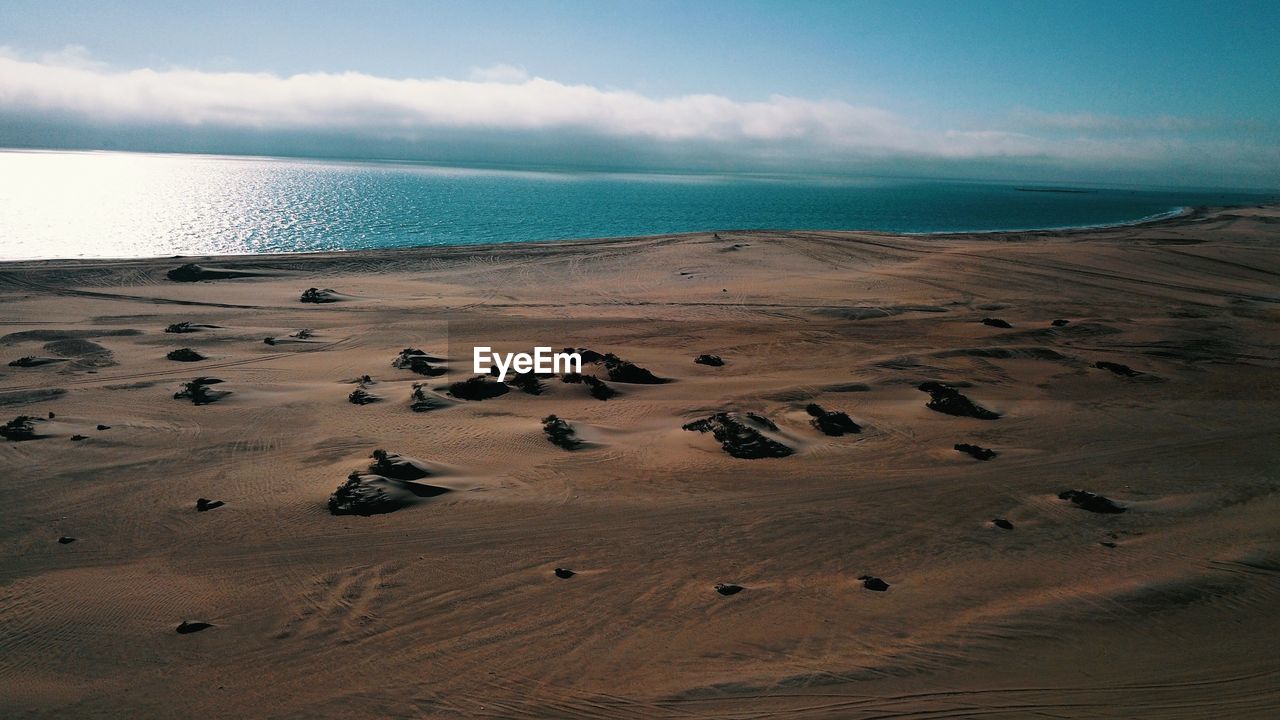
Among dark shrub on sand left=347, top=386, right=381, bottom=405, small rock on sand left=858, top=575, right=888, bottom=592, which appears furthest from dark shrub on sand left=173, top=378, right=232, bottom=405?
small rock on sand left=858, top=575, right=888, bottom=592

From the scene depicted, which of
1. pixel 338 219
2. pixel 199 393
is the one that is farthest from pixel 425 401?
pixel 338 219

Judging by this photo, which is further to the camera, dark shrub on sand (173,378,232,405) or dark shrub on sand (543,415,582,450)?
dark shrub on sand (173,378,232,405)

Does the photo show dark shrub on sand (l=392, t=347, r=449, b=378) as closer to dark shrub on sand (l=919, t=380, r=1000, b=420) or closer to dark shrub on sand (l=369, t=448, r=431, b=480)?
dark shrub on sand (l=369, t=448, r=431, b=480)

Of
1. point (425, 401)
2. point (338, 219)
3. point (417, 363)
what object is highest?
Result: point (338, 219)

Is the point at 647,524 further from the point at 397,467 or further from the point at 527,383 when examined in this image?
the point at 527,383

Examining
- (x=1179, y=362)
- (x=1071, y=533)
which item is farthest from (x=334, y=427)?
(x=1179, y=362)

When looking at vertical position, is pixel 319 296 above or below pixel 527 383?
above

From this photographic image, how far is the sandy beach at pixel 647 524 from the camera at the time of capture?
26.2ft

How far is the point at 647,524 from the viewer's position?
11.5 m

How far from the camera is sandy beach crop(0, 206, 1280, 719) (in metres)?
7.97

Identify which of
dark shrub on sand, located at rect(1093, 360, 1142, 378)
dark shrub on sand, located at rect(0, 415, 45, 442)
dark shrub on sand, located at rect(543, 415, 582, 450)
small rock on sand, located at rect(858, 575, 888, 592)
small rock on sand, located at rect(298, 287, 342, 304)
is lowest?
small rock on sand, located at rect(858, 575, 888, 592)

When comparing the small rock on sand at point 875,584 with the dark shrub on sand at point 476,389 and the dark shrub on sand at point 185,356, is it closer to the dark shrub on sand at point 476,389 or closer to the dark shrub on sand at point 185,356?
the dark shrub on sand at point 476,389

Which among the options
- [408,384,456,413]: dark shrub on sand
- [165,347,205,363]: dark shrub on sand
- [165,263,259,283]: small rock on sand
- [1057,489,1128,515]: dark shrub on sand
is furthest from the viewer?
[165,263,259,283]: small rock on sand

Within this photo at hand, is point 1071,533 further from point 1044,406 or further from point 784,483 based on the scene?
point 1044,406
